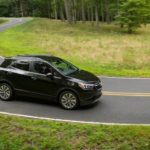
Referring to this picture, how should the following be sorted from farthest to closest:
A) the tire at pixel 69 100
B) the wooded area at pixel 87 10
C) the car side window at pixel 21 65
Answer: the wooded area at pixel 87 10
the car side window at pixel 21 65
the tire at pixel 69 100

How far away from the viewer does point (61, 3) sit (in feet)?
242

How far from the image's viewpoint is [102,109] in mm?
13828

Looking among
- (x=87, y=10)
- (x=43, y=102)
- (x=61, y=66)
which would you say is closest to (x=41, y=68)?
(x=61, y=66)

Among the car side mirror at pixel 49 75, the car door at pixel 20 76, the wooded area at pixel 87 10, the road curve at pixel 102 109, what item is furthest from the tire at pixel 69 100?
the wooded area at pixel 87 10

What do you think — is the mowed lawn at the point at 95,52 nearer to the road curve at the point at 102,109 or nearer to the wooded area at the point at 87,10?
the wooded area at the point at 87,10

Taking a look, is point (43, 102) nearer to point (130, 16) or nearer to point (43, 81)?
point (43, 81)

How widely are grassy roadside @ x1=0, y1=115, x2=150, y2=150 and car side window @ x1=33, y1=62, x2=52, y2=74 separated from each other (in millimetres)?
2912

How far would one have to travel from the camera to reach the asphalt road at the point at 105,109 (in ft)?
41.8

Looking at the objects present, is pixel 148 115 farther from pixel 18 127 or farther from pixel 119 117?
pixel 18 127

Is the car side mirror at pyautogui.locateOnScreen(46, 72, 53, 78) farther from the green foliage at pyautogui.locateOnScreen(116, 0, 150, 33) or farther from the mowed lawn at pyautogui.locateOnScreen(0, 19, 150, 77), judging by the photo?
the green foliage at pyautogui.locateOnScreen(116, 0, 150, 33)

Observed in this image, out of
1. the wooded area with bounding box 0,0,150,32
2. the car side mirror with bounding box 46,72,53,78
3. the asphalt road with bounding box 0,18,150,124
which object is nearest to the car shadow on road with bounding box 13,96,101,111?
the asphalt road with bounding box 0,18,150,124

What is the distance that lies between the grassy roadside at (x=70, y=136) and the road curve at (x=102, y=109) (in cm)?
127

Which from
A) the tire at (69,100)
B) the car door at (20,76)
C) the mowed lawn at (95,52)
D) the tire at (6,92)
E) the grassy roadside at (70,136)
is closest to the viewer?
the grassy roadside at (70,136)

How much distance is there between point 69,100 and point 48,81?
3.47 ft
